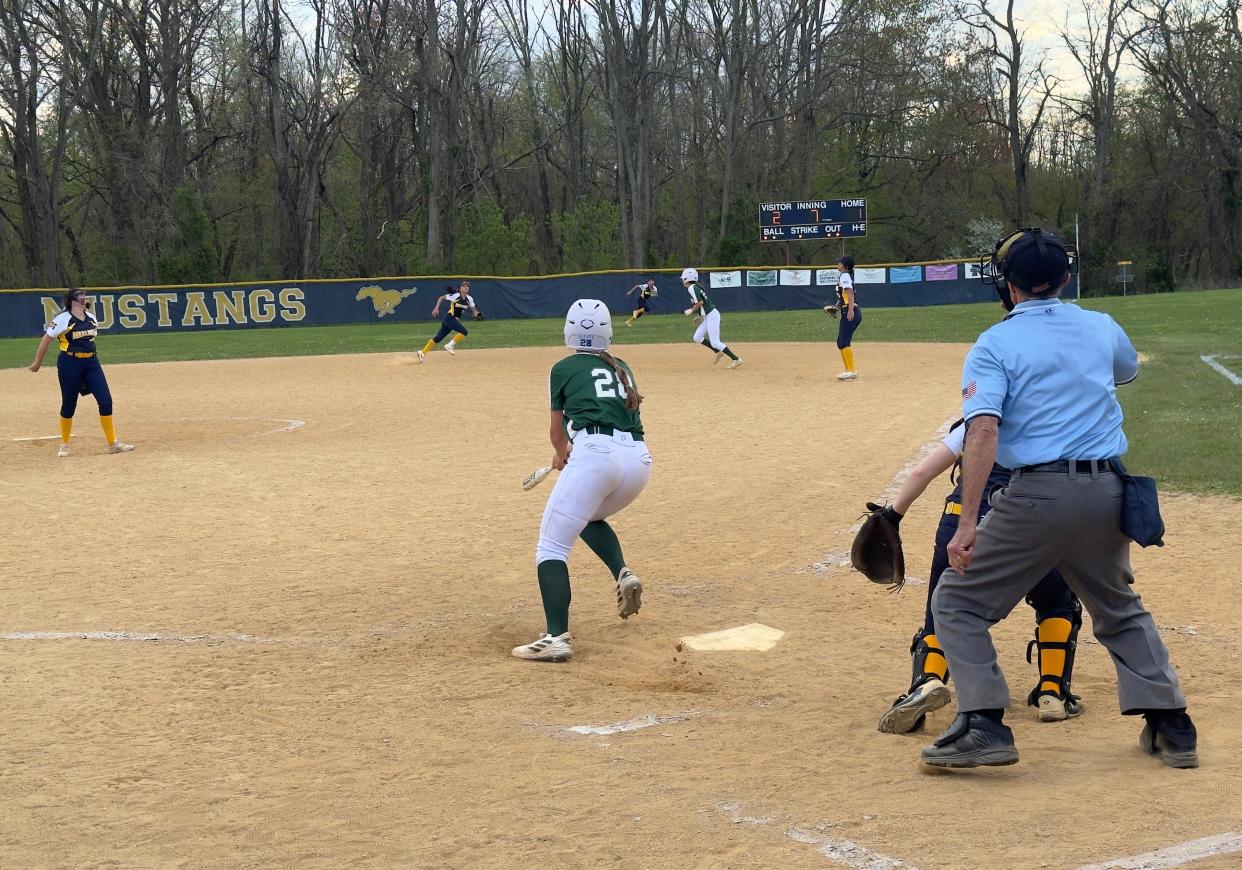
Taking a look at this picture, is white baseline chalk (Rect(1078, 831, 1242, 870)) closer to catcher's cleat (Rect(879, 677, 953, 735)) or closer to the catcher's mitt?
catcher's cleat (Rect(879, 677, 953, 735))

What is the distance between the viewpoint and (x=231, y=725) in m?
→ 5.89

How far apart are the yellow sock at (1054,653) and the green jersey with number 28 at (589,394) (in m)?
2.45

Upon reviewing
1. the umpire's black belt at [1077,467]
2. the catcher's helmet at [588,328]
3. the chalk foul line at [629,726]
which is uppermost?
the catcher's helmet at [588,328]

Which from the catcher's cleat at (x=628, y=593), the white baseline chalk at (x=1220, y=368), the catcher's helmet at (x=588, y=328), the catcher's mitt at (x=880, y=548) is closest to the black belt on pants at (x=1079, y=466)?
the catcher's mitt at (x=880, y=548)

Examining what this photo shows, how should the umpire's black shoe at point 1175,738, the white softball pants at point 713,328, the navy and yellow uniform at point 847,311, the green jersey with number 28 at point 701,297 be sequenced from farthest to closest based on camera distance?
the white softball pants at point 713,328
the green jersey with number 28 at point 701,297
the navy and yellow uniform at point 847,311
the umpire's black shoe at point 1175,738

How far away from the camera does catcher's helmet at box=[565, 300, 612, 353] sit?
7.28m

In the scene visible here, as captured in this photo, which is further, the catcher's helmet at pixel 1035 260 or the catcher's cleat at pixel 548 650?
the catcher's cleat at pixel 548 650

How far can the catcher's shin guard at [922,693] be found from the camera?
215 inches

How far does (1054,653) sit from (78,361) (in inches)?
501

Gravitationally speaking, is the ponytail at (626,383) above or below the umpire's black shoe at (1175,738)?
above

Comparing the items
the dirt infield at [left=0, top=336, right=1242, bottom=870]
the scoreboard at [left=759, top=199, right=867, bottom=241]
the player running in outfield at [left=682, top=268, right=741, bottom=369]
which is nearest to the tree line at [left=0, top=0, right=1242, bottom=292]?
the scoreboard at [left=759, top=199, right=867, bottom=241]

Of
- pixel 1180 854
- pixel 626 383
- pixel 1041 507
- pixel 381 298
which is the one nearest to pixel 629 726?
pixel 1041 507

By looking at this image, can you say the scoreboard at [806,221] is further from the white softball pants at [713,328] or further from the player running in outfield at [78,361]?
the player running in outfield at [78,361]

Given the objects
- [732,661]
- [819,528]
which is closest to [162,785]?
[732,661]
